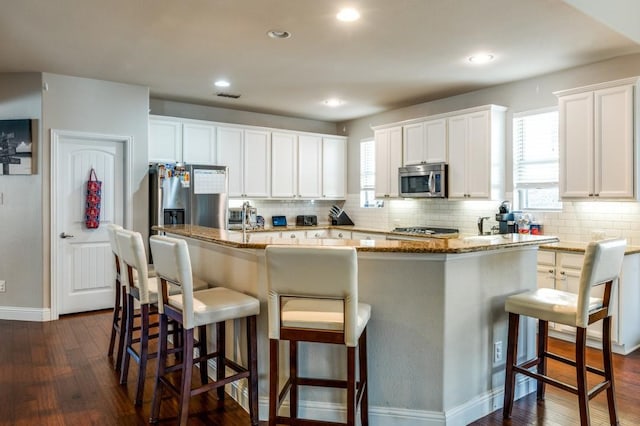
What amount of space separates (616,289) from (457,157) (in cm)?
213

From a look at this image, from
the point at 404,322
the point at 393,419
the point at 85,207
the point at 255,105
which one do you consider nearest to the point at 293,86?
the point at 255,105

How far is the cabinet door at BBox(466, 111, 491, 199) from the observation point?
483 cm

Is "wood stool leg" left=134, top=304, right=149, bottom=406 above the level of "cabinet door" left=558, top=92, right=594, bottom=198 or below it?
A: below

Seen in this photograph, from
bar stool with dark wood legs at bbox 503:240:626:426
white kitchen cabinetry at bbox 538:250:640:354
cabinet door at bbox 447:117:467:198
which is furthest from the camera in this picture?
cabinet door at bbox 447:117:467:198

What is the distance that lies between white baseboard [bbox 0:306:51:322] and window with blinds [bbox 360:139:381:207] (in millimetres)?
4425

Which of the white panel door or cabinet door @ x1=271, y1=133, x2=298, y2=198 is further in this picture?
cabinet door @ x1=271, y1=133, x2=298, y2=198

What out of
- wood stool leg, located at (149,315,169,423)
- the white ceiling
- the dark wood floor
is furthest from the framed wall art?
wood stool leg, located at (149,315,169,423)

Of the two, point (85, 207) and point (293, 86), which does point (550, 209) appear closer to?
point (293, 86)

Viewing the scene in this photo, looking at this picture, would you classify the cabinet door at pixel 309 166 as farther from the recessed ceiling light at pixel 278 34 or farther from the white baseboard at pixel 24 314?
the white baseboard at pixel 24 314

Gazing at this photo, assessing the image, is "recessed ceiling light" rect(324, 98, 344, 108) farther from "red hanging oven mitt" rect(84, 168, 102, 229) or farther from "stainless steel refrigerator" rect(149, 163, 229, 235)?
"red hanging oven mitt" rect(84, 168, 102, 229)

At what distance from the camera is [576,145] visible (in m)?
4.09

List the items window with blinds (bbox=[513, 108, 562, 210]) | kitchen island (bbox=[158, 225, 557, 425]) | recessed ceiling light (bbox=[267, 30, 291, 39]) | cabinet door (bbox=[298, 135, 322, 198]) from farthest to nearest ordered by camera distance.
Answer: cabinet door (bbox=[298, 135, 322, 198]) < window with blinds (bbox=[513, 108, 562, 210]) < recessed ceiling light (bbox=[267, 30, 291, 39]) < kitchen island (bbox=[158, 225, 557, 425])

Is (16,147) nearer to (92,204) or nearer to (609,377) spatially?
(92,204)

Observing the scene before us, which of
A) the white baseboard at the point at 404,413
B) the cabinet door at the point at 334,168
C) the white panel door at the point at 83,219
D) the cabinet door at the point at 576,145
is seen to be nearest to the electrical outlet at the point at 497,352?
the white baseboard at the point at 404,413
